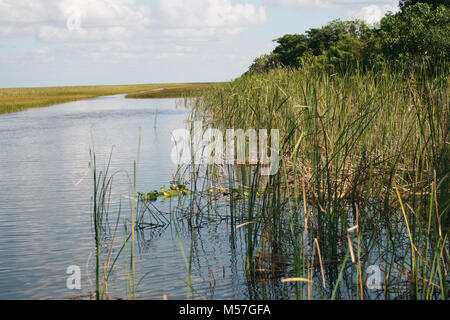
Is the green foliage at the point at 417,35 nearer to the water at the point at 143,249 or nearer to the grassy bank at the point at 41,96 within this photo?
the water at the point at 143,249

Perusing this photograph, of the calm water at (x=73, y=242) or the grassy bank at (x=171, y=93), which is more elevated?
the grassy bank at (x=171, y=93)

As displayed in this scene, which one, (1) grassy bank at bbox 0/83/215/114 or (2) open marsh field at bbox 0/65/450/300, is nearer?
(2) open marsh field at bbox 0/65/450/300

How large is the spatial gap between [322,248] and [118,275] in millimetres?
1494

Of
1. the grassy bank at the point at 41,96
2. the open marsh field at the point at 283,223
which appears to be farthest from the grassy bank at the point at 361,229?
the grassy bank at the point at 41,96

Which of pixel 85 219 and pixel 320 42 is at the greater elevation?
pixel 320 42

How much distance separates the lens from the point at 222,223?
4926 millimetres

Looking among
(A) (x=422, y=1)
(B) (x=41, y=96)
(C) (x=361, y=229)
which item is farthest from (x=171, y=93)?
(C) (x=361, y=229)

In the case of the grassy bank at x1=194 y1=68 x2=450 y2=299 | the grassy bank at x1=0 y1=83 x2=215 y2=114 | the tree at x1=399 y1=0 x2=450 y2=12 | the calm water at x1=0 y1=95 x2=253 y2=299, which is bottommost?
the calm water at x1=0 y1=95 x2=253 y2=299

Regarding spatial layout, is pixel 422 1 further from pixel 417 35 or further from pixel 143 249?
pixel 143 249

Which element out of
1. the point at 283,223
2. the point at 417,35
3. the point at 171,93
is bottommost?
the point at 283,223

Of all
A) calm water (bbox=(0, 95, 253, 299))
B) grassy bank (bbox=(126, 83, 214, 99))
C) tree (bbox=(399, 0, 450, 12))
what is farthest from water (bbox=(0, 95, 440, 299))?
grassy bank (bbox=(126, 83, 214, 99))

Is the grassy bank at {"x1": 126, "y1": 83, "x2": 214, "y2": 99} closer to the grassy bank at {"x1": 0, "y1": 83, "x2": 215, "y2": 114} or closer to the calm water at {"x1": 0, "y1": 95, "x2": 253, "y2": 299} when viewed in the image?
the grassy bank at {"x1": 0, "y1": 83, "x2": 215, "y2": 114}
